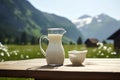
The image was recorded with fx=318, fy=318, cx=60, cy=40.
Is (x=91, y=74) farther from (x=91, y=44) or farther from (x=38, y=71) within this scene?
(x=91, y=44)

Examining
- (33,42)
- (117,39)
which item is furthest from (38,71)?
(33,42)

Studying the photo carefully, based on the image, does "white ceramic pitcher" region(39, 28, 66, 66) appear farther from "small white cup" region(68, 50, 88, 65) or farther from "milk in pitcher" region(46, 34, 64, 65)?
"small white cup" region(68, 50, 88, 65)

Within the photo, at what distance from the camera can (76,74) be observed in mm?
3016

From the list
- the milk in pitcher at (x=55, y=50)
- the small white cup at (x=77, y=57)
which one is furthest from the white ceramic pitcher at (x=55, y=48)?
the small white cup at (x=77, y=57)

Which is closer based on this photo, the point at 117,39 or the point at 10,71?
the point at 10,71

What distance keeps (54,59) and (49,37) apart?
0.88ft

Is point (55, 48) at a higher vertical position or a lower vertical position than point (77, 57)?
higher

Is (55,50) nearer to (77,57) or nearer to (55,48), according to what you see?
(55,48)

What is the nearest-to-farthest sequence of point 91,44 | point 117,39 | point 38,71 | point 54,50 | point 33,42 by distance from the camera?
point 38,71 → point 54,50 → point 117,39 → point 91,44 → point 33,42

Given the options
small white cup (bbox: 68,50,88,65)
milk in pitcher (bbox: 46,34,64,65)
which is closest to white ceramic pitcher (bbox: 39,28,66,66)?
milk in pitcher (bbox: 46,34,64,65)

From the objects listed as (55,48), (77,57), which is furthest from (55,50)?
(77,57)

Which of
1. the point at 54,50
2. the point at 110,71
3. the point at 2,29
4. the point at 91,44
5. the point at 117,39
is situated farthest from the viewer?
the point at 2,29

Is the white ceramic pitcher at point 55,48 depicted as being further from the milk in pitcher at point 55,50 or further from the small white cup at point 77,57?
the small white cup at point 77,57

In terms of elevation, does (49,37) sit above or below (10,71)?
above
